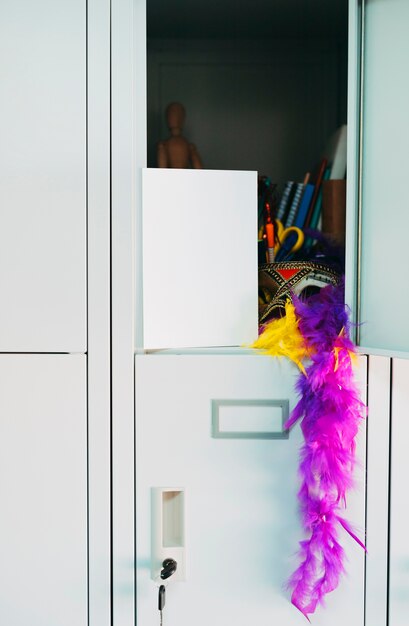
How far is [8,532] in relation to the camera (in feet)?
2.89

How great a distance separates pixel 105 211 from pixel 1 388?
1.11 ft

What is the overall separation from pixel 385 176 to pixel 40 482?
0.75 m

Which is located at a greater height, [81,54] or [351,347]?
[81,54]

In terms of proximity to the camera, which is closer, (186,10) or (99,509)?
(99,509)

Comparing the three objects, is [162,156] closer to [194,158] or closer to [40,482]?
[194,158]

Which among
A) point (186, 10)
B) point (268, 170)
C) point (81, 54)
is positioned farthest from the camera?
point (268, 170)

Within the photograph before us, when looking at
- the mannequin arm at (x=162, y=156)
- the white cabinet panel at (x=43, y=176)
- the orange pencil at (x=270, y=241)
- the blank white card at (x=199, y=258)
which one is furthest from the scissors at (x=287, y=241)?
the white cabinet panel at (x=43, y=176)

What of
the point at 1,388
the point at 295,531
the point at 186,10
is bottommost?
the point at 295,531

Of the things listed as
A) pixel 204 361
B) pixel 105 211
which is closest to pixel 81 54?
pixel 105 211

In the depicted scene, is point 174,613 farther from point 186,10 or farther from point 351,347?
point 186,10

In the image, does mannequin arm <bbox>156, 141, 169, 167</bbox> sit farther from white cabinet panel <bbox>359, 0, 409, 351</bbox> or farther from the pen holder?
white cabinet panel <bbox>359, 0, 409, 351</bbox>

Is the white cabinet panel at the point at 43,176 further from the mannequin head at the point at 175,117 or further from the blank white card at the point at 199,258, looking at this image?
the mannequin head at the point at 175,117

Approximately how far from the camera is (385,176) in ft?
2.79

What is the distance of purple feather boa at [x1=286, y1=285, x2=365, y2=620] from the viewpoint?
0.86 metres
